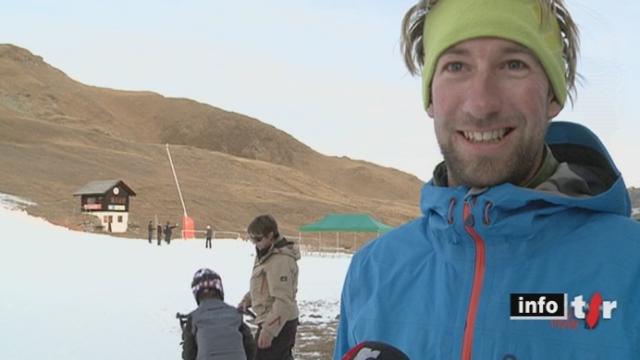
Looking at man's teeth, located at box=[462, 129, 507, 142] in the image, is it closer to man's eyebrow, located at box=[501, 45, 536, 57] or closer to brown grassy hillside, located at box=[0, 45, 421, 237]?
man's eyebrow, located at box=[501, 45, 536, 57]

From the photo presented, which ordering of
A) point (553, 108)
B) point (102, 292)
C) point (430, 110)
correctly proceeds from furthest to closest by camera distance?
point (102, 292)
point (430, 110)
point (553, 108)

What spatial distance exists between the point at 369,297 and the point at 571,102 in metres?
0.63

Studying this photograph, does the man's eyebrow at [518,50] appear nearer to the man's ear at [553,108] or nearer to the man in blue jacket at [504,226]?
the man in blue jacket at [504,226]

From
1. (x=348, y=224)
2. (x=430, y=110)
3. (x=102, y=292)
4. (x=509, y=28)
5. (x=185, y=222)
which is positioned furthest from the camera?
(x=185, y=222)

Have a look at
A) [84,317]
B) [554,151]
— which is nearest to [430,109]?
[554,151]

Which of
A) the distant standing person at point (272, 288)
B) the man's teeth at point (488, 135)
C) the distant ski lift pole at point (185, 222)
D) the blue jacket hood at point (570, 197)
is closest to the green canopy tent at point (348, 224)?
the distant ski lift pole at point (185, 222)

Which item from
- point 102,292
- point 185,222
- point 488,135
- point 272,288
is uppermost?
point 185,222

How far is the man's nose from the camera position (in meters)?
1.62

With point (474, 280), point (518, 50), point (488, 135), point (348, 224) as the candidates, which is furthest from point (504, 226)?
point (348, 224)

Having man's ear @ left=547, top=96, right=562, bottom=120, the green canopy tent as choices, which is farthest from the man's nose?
the green canopy tent

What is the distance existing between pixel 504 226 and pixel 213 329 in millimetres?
3742

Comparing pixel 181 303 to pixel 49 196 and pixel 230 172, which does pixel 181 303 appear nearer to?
pixel 49 196

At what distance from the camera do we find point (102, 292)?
15906 millimetres

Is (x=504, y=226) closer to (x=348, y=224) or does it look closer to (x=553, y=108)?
(x=553, y=108)
